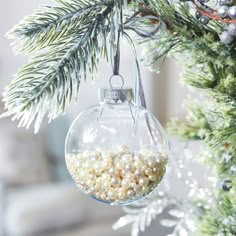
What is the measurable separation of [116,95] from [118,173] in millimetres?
64

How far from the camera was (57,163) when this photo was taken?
212cm

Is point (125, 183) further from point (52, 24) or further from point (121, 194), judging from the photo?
point (52, 24)

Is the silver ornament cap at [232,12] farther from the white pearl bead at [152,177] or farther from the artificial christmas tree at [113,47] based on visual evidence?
the white pearl bead at [152,177]

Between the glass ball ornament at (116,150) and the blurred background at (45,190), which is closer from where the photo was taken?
the glass ball ornament at (116,150)

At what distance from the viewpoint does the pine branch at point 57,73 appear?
1.22 feet

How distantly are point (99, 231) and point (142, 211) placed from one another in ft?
4.10

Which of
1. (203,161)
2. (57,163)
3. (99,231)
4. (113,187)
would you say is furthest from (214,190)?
(57,163)

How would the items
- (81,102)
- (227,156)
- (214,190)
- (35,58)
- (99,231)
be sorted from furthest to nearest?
1. (81,102)
2. (99,231)
3. (214,190)
4. (227,156)
5. (35,58)

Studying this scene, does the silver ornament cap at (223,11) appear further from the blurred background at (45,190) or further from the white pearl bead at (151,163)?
the blurred background at (45,190)

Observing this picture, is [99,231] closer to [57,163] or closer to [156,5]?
[57,163]

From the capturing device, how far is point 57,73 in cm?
38

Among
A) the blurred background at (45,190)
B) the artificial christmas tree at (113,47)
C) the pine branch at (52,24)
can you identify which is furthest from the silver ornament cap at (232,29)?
the blurred background at (45,190)

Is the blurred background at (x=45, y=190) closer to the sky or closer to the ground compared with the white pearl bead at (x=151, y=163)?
closer to the ground

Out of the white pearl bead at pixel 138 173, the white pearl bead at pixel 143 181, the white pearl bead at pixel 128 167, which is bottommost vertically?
the white pearl bead at pixel 143 181
